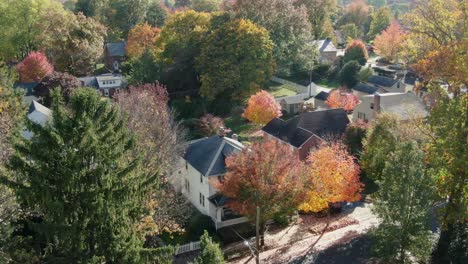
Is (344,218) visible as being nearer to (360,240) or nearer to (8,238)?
(360,240)

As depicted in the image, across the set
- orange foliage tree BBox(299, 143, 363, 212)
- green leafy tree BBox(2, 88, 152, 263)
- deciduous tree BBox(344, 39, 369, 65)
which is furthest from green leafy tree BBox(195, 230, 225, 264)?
deciduous tree BBox(344, 39, 369, 65)

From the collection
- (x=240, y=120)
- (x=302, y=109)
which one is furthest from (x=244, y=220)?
(x=302, y=109)

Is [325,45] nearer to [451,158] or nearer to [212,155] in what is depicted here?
[212,155]

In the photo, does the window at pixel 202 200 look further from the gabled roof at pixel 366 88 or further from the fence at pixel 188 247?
the gabled roof at pixel 366 88

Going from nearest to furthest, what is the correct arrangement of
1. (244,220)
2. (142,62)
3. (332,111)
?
(244,220) < (332,111) < (142,62)

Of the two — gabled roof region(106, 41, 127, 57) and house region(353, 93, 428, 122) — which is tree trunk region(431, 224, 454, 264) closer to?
house region(353, 93, 428, 122)
